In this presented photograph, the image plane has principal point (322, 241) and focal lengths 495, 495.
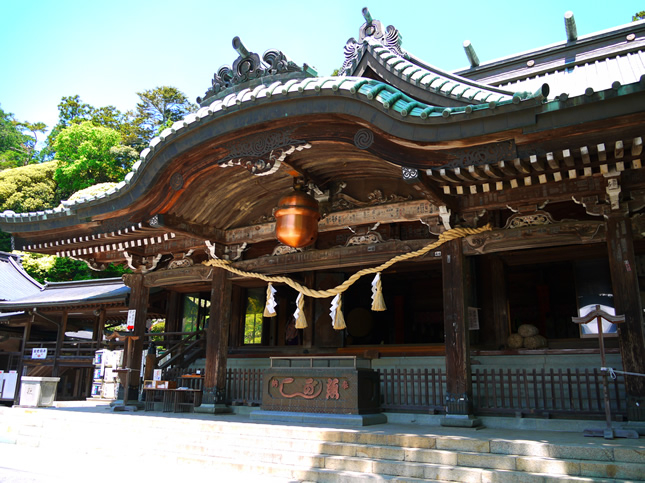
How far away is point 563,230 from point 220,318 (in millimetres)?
6487

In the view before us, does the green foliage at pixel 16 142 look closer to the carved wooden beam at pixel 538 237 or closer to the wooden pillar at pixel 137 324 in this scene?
the wooden pillar at pixel 137 324

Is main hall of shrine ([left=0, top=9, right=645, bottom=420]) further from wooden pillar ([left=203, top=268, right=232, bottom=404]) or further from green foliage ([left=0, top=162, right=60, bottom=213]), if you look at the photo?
green foliage ([left=0, top=162, right=60, bottom=213])

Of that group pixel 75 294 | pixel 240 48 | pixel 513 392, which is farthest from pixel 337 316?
pixel 75 294

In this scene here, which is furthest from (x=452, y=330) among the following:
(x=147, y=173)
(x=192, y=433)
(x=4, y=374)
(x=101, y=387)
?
(x=4, y=374)

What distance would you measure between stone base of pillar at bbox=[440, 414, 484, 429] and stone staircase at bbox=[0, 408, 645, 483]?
399mm

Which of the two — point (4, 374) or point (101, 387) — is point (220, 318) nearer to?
point (101, 387)

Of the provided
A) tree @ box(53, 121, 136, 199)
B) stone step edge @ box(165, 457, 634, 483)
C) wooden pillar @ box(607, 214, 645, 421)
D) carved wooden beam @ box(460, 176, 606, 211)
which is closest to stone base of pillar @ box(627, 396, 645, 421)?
wooden pillar @ box(607, 214, 645, 421)

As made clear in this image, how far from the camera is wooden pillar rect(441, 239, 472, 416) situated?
24.3 ft

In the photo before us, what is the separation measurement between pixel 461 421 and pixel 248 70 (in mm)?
6358

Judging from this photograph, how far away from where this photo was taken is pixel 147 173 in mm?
8445

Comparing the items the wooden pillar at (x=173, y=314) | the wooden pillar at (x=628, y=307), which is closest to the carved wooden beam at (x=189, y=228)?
the wooden pillar at (x=173, y=314)

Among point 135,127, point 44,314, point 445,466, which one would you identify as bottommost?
point 445,466

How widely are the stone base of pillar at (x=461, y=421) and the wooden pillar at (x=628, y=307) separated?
6.46ft

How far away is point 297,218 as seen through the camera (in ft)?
26.7
